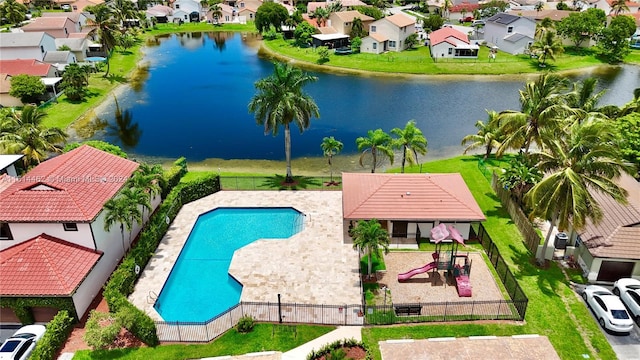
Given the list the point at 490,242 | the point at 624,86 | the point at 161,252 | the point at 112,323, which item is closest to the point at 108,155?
the point at 161,252

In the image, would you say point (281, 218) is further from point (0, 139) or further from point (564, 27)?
point (564, 27)

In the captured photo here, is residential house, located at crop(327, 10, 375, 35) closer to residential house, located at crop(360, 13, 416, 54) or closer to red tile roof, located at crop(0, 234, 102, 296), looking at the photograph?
residential house, located at crop(360, 13, 416, 54)

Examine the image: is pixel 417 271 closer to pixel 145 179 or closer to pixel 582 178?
pixel 582 178

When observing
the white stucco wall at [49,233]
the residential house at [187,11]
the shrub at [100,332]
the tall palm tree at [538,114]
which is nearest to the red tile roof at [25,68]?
the white stucco wall at [49,233]

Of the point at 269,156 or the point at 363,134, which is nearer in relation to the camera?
the point at 269,156

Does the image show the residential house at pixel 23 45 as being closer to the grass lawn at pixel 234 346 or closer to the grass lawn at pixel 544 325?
the grass lawn at pixel 234 346

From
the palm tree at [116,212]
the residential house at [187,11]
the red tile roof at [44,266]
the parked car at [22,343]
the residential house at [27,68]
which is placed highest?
the residential house at [187,11]
